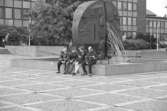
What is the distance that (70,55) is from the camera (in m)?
18.5

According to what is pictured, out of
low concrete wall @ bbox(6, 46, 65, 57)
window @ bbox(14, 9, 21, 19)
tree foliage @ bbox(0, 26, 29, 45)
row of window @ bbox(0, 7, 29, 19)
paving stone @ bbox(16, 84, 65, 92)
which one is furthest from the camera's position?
window @ bbox(14, 9, 21, 19)

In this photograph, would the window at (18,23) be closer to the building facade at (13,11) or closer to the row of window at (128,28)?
the building facade at (13,11)

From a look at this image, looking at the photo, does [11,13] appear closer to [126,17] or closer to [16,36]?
[16,36]

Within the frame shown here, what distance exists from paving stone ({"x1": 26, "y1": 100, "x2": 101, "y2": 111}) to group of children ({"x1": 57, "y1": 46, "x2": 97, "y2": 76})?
7.62 metres

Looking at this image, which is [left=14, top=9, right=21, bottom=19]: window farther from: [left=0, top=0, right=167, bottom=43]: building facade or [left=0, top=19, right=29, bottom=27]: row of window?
[left=0, top=19, right=29, bottom=27]: row of window

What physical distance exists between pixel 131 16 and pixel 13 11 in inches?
1105

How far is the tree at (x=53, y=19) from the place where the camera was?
127ft

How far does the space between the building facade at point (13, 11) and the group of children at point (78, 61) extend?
1626 inches

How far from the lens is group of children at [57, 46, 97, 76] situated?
17734 millimetres

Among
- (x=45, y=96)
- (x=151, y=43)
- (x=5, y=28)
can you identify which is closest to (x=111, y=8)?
(x=45, y=96)

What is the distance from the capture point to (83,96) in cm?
1110

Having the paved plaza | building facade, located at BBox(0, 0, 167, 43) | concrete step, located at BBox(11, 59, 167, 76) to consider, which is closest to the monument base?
concrete step, located at BBox(11, 59, 167, 76)

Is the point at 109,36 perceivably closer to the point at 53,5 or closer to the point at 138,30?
the point at 53,5

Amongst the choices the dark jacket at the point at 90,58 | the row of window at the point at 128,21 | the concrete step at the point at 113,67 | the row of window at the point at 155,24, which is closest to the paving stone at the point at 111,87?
the concrete step at the point at 113,67
